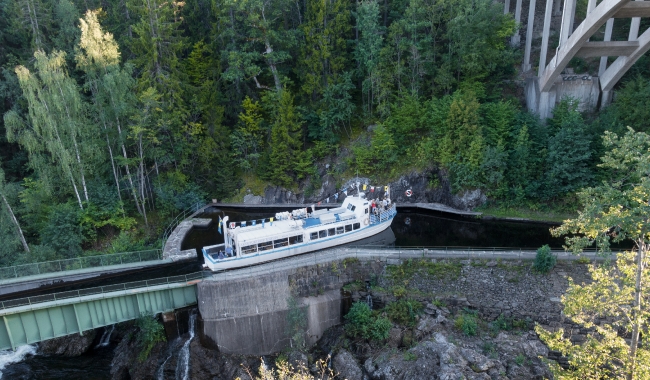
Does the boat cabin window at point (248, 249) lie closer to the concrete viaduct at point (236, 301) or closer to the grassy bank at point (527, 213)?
the concrete viaduct at point (236, 301)

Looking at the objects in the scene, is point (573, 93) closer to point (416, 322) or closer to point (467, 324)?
point (467, 324)

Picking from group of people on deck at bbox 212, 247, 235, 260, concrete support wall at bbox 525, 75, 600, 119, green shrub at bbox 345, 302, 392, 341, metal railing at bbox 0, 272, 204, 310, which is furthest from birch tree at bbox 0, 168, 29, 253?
concrete support wall at bbox 525, 75, 600, 119

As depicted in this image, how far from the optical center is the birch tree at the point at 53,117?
89.6ft

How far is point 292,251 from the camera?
1030 inches

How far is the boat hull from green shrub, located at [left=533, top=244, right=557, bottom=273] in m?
10.0

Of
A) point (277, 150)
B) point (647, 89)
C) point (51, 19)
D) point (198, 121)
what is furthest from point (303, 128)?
point (647, 89)

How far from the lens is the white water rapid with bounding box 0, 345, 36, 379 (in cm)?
2325

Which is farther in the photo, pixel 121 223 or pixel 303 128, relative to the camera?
pixel 303 128

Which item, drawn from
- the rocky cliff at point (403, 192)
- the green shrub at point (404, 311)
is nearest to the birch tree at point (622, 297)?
the green shrub at point (404, 311)

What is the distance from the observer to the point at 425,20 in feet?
120

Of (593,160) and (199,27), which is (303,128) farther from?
(593,160)

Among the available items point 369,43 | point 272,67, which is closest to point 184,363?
point 272,67

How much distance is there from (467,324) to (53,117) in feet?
90.8

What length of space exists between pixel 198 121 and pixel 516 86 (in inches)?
1107
